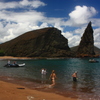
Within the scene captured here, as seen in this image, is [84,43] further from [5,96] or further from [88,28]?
[5,96]

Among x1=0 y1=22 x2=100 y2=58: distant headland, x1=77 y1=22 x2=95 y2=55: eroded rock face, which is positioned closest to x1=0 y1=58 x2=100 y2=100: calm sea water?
x1=0 y1=22 x2=100 y2=58: distant headland

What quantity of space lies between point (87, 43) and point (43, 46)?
60.8 metres

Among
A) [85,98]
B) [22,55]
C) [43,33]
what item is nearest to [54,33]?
[43,33]

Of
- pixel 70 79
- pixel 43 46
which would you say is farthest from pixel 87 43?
pixel 70 79

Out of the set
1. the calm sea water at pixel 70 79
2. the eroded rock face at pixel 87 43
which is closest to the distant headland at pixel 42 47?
the eroded rock face at pixel 87 43

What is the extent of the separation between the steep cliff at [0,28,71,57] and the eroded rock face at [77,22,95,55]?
31947 mm

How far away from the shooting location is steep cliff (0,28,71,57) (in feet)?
460

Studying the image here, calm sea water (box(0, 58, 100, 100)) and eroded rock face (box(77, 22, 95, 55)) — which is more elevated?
eroded rock face (box(77, 22, 95, 55))

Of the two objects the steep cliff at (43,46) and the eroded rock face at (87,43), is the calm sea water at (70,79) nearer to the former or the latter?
the steep cliff at (43,46)

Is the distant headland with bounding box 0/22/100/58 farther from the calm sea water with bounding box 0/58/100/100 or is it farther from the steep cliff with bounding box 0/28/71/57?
the calm sea water with bounding box 0/58/100/100

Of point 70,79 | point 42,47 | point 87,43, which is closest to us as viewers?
point 70,79

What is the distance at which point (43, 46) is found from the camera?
142875 mm

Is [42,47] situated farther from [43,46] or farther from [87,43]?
[87,43]

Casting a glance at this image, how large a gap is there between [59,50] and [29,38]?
104 feet
